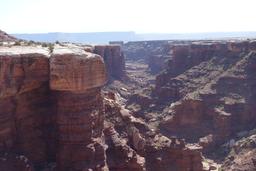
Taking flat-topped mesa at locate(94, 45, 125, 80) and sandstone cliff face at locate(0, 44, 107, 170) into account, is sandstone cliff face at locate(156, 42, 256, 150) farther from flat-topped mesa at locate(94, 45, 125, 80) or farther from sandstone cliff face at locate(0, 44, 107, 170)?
sandstone cliff face at locate(0, 44, 107, 170)

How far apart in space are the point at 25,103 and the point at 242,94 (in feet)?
209

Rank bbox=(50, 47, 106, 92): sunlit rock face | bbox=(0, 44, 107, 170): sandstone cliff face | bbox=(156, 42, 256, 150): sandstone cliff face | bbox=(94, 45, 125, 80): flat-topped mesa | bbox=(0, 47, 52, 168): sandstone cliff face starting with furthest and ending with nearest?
1. bbox=(94, 45, 125, 80): flat-topped mesa
2. bbox=(156, 42, 256, 150): sandstone cliff face
3. bbox=(50, 47, 106, 92): sunlit rock face
4. bbox=(0, 44, 107, 170): sandstone cliff face
5. bbox=(0, 47, 52, 168): sandstone cliff face

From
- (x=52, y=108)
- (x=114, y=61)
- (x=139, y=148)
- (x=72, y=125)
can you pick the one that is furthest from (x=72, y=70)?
(x=114, y=61)

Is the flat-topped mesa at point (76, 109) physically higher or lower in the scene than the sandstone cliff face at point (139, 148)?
higher

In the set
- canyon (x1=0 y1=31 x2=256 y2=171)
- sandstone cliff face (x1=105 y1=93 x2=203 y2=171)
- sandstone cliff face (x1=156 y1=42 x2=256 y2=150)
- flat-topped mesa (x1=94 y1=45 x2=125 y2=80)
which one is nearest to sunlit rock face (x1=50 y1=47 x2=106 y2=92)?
canyon (x1=0 y1=31 x2=256 y2=171)

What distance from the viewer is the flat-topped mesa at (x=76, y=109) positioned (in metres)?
30.6

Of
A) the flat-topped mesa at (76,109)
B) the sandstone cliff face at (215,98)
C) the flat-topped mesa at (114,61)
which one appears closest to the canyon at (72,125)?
the flat-topped mesa at (76,109)

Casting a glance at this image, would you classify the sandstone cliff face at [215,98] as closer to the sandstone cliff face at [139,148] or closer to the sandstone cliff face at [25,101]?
the sandstone cliff face at [139,148]

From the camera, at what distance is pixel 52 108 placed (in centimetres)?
3228

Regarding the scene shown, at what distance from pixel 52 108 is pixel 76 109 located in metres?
1.57

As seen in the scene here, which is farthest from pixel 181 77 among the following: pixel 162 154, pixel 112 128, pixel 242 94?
pixel 112 128

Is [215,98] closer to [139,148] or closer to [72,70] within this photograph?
[139,148]

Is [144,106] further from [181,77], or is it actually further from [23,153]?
[23,153]

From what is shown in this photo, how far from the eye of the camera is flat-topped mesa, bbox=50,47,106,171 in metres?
30.6
